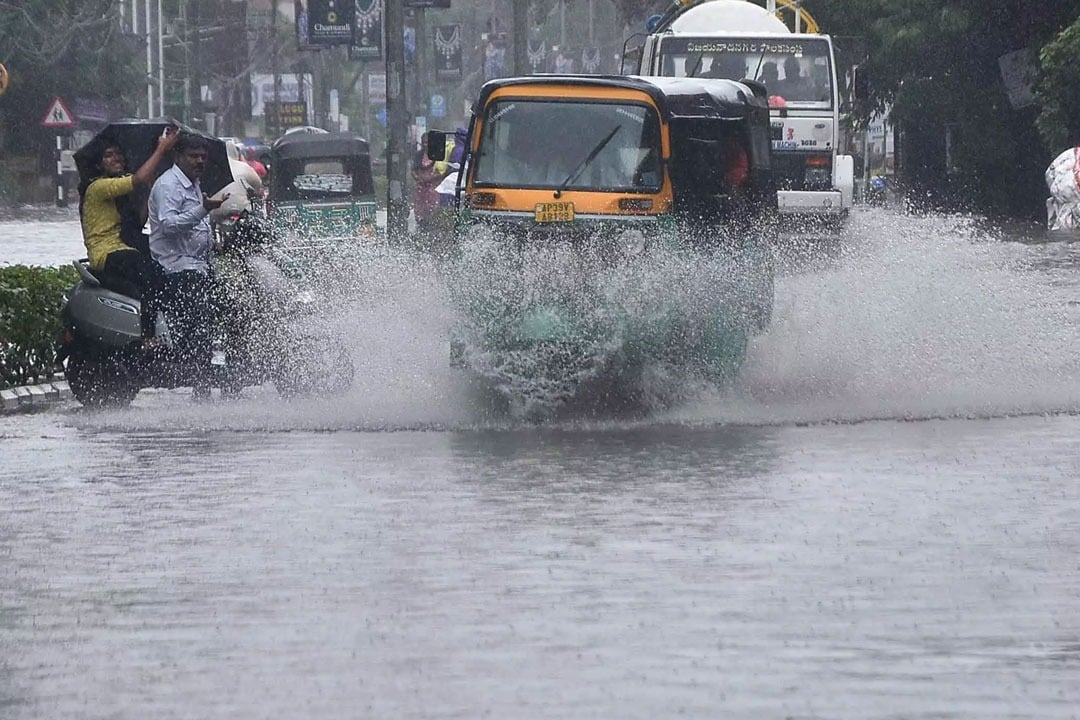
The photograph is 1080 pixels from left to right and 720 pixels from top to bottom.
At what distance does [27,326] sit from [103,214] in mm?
1140

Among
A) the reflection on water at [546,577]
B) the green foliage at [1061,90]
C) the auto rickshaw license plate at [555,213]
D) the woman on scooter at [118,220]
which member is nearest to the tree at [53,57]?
the green foliage at [1061,90]

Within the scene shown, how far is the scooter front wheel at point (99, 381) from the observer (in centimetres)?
1482

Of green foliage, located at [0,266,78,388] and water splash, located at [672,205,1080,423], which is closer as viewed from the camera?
water splash, located at [672,205,1080,423]

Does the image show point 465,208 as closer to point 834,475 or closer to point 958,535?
point 834,475

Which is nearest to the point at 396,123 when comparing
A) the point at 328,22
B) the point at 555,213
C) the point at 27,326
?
the point at 27,326

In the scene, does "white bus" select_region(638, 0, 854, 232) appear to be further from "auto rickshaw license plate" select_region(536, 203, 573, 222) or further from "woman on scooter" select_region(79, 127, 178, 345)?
"auto rickshaw license plate" select_region(536, 203, 573, 222)

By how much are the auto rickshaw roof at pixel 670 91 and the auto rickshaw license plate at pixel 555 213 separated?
3.08 feet

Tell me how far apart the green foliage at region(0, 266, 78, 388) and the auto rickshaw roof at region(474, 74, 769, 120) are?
3.25m

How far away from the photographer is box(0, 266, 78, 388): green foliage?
51.8 feet

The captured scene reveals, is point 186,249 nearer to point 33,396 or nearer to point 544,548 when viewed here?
point 33,396

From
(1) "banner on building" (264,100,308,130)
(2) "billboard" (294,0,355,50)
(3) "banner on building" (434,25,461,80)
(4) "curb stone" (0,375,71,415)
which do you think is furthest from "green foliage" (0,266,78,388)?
(1) "banner on building" (264,100,308,130)

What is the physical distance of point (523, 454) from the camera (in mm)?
11969

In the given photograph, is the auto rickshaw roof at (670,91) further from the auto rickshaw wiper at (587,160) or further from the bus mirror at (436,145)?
the bus mirror at (436,145)

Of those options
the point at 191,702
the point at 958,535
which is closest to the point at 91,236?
the point at 958,535
